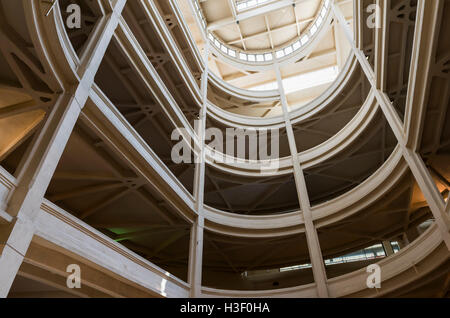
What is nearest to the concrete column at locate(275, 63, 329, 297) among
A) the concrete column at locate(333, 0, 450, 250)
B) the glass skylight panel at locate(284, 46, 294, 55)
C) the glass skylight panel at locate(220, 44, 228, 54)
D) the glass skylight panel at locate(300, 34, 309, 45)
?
the concrete column at locate(333, 0, 450, 250)

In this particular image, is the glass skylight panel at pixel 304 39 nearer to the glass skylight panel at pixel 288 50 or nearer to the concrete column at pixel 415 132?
the glass skylight panel at pixel 288 50

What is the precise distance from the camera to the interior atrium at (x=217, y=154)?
7.42 meters

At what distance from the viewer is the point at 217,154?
663 inches

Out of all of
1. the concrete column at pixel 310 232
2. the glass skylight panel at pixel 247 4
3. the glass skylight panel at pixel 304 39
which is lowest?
the concrete column at pixel 310 232

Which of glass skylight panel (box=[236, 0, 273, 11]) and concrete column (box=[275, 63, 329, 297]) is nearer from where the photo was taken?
concrete column (box=[275, 63, 329, 297])

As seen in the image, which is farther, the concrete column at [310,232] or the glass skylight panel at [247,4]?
the glass skylight panel at [247,4]

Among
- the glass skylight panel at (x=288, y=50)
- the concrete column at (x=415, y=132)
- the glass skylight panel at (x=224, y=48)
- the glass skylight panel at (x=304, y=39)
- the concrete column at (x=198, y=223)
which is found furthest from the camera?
the glass skylight panel at (x=224, y=48)

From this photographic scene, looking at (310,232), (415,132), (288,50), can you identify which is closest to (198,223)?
(310,232)

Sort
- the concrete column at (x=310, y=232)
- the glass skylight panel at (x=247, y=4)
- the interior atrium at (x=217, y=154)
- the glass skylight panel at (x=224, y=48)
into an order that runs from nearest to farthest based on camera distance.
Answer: the interior atrium at (x=217, y=154)
the concrete column at (x=310, y=232)
the glass skylight panel at (x=247, y=4)
the glass skylight panel at (x=224, y=48)

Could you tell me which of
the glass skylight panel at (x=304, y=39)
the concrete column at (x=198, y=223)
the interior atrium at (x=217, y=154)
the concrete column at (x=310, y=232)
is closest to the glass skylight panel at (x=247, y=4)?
the interior atrium at (x=217, y=154)

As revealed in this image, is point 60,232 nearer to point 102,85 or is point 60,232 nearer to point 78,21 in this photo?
point 78,21

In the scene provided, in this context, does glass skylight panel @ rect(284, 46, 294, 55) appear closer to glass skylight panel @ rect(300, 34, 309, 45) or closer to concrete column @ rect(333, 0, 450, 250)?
glass skylight panel @ rect(300, 34, 309, 45)

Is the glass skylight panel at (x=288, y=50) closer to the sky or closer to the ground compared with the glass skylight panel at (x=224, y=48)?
closer to the ground

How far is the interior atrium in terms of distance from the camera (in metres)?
7.42
